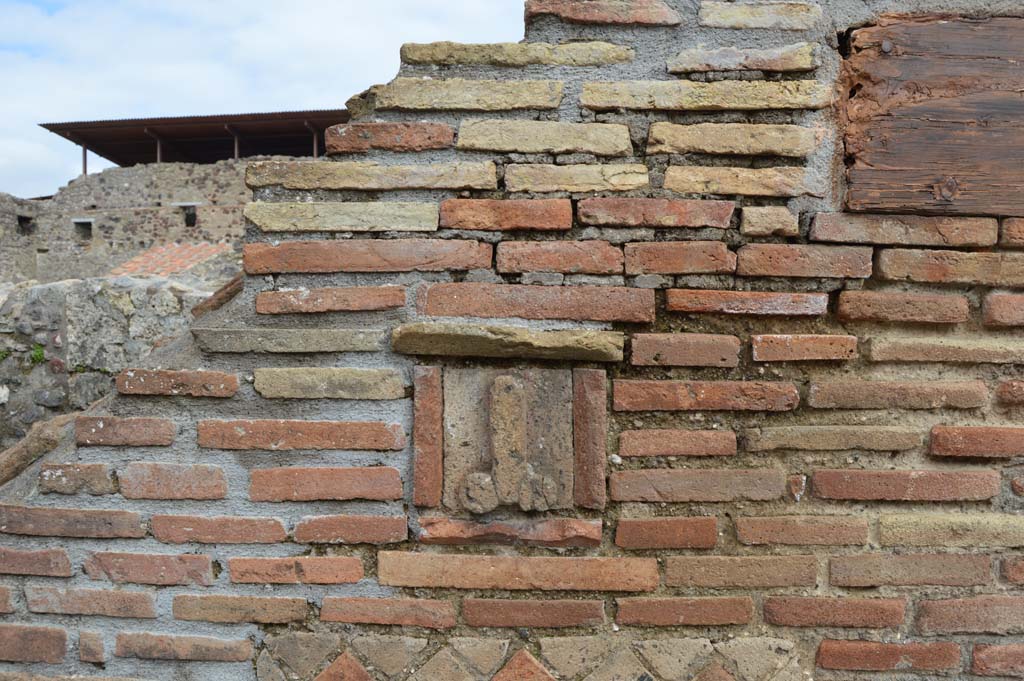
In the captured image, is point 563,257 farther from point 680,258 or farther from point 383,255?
point 383,255

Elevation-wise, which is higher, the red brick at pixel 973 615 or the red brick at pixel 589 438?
the red brick at pixel 589 438

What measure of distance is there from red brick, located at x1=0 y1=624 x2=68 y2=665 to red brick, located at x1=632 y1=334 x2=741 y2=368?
185 cm

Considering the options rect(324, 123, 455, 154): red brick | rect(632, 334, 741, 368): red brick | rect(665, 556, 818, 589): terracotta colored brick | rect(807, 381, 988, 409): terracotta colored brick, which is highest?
rect(324, 123, 455, 154): red brick

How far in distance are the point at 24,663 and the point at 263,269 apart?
1342 millimetres

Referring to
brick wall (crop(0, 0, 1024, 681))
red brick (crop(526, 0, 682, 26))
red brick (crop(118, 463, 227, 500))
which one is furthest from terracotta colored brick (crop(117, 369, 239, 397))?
red brick (crop(526, 0, 682, 26))

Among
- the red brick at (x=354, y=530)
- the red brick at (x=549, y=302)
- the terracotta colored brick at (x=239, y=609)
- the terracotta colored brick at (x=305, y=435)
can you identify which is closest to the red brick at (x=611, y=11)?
the red brick at (x=549, y=302)

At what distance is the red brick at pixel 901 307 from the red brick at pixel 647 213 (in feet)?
1.51

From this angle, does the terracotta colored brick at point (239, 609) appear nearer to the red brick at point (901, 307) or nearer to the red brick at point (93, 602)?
the red brick at point (93, 602)

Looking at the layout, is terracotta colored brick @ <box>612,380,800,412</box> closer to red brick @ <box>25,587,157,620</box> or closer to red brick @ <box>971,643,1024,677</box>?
red brick @ <box>971,643,1024,677</box>

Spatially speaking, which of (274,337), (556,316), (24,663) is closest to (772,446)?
(556,316)

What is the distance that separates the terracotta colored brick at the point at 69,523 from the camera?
1.75 m

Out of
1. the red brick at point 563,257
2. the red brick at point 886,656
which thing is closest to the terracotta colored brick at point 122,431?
the red brick at point 563,257

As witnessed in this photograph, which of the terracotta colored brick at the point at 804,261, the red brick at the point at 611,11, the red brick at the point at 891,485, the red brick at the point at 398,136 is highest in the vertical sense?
the red brick at the point at 611,11

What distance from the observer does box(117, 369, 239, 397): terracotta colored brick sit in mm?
1750
